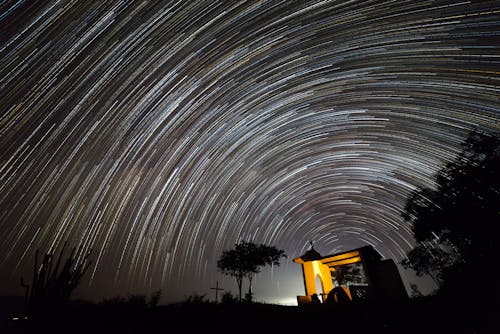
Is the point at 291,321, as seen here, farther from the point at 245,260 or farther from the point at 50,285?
the point at 245,260

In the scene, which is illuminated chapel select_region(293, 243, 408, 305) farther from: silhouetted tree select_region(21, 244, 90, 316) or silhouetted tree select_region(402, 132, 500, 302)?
silhouetted tree select_region(21, 244, 90, 316)

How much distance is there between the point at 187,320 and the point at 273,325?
275 cm

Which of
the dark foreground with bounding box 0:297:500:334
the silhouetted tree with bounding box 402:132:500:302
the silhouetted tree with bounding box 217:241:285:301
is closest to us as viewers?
the dark foreground with bounding box 0:297:500:334

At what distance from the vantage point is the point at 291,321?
6.71 metres

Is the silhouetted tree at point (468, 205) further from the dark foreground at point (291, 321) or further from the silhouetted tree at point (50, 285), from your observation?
the silhouetted tree at point (50, 285)

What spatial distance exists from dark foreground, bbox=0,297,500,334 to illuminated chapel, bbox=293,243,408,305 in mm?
5551

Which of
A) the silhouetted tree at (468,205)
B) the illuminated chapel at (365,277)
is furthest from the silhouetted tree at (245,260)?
the silhouetted tree at (468,205)

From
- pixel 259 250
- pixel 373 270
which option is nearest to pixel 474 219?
pixel 373 270

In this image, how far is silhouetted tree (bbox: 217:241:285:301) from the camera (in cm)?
2762

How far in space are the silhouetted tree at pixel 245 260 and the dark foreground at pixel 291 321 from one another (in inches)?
835

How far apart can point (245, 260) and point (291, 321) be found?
22.3 meters

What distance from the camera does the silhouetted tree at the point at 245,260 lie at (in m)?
27.6

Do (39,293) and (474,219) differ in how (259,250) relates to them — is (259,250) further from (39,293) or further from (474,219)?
(39,293)

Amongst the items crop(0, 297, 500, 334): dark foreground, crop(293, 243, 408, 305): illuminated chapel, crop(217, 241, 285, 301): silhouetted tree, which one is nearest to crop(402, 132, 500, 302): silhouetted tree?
crop(293, 243, 408, 305): illuminated chapel
